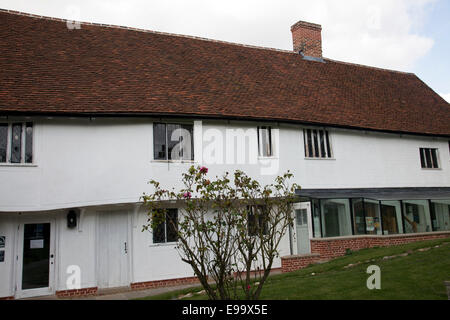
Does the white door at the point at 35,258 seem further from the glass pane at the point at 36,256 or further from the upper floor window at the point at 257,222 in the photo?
the upper floor window at the point at 257,222

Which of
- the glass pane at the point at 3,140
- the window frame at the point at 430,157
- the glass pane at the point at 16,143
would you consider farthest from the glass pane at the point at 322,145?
the glass pane at the point at 3,140

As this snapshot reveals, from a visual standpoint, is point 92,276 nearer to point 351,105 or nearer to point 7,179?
point 7,179

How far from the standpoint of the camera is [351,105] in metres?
19.0

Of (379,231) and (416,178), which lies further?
(416,178)

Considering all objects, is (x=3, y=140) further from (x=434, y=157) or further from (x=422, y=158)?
(x=434, y=157)

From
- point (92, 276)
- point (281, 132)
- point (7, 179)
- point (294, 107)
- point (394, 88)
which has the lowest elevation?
point (92, 276)

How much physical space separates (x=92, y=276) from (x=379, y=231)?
11892 millimetres

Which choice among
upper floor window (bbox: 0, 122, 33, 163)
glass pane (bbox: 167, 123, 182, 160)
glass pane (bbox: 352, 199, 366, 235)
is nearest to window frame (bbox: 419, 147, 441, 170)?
glass pane (bbox: 352, 199, 366, 235)

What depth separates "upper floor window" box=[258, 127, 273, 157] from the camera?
50.9 feet

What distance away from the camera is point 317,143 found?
1684cm

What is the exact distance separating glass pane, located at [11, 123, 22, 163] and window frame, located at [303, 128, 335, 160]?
1093 centimetres

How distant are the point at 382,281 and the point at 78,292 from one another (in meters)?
9.29
